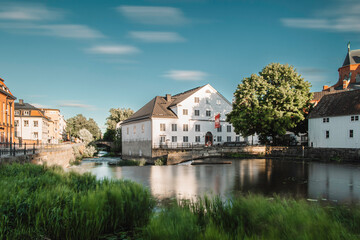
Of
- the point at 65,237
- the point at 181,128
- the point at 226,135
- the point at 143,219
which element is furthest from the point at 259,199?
the point at 226,135

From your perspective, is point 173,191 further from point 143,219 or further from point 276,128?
point 276,128

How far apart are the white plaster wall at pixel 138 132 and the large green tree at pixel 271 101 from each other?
50.3ft

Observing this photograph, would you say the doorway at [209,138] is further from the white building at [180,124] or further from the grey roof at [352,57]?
the grey roof at [352,57]

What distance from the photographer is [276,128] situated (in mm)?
39281

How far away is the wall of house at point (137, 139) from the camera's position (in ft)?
162

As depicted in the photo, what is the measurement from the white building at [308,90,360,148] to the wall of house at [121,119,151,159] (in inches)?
1056

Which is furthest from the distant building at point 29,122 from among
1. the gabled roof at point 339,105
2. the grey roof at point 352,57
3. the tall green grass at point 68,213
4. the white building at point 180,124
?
the grey roof at point 352,57

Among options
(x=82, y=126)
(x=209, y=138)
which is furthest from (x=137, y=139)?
(x=82, y=126)

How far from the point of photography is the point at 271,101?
39531 mm

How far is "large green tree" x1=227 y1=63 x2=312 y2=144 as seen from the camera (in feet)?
129

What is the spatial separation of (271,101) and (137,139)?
26534mm

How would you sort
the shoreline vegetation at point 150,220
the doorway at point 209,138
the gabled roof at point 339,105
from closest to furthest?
the shoreline vegetation at point 150,220 < the gabled roof at point 339,105 < the doorway at point 209,138

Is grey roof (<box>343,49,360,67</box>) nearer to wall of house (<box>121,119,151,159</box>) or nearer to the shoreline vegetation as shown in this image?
wall of house (<box>121,119,151,159</box>)

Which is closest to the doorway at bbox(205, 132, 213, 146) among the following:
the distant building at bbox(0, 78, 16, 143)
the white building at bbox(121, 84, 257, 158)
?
the white building at bbox(121, 84, 257, 158)
